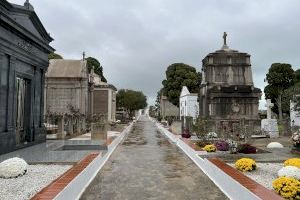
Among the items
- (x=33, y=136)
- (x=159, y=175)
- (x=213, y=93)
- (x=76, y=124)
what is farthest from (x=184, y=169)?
(x=76, y=124)

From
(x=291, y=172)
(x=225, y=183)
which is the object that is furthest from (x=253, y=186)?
(x=291, y=172)

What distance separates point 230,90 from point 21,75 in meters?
17.7

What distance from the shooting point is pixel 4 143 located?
1490cm

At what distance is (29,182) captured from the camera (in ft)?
30.0

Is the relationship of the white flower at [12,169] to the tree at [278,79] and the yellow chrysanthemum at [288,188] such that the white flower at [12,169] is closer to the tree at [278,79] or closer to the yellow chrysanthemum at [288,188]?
the yellow chrysanthemum at [288,188]

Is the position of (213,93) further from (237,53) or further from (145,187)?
(145,187)

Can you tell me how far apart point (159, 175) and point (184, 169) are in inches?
65.8

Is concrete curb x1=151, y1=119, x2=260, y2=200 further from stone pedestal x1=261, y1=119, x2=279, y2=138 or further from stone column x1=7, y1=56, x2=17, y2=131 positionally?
stone pedestal x1=261, y1=119, x2=279, y2=138

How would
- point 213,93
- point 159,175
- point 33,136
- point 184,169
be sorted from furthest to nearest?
1. point 213,93
2. point 33,136
3. point 184,169
4. point 159,175

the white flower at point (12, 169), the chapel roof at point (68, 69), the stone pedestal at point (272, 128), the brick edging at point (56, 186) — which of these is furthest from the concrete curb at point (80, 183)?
the chapel roof at point (68, 69)

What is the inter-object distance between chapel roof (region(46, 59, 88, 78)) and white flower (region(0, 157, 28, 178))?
3164 cm

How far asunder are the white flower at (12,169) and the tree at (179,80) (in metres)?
56.1

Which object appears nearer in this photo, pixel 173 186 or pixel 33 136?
pixel 173 186

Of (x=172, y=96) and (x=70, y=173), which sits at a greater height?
A: (x=172, y=96)
